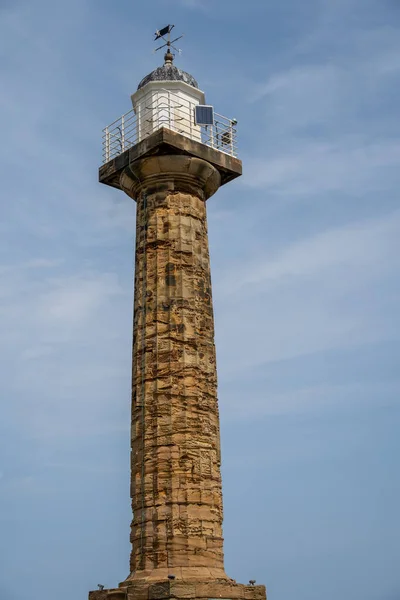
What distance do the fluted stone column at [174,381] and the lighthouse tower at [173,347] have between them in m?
0.03

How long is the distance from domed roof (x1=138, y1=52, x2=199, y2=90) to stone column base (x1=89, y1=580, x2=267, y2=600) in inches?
576

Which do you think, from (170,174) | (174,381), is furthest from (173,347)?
(170,174)

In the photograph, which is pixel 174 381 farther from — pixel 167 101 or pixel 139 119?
pixel 167 101

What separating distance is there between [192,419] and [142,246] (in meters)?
5.27

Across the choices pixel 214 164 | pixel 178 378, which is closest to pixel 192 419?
pixel 178 378

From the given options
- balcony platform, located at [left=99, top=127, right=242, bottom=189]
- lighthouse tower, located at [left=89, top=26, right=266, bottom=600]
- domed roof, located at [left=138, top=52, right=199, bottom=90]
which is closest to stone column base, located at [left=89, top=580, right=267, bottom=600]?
lighthouse tower, located at [left=89, top=26, right=266, bottom=600]

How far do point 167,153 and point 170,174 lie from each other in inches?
23.9

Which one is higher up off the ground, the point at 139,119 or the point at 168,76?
the point at 168,76

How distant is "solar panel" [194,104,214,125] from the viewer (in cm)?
2581

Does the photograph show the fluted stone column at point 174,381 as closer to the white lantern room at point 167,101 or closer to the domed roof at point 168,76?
the white lantern room at point 167,101

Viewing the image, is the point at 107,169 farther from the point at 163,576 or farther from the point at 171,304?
the point at 163,576

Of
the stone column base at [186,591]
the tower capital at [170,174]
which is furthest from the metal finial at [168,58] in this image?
the stone column base at [186,591]

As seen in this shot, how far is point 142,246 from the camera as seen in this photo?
81.1ft

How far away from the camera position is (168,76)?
26.5 m
